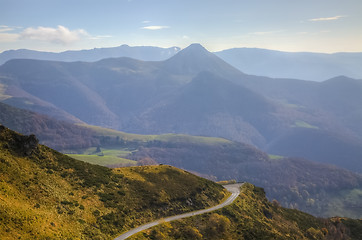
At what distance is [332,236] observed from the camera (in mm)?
119625

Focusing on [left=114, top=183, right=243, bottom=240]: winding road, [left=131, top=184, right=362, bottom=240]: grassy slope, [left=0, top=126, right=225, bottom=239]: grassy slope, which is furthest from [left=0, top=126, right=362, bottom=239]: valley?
[left=114, top=183, right=243, bottom=240]: winding road

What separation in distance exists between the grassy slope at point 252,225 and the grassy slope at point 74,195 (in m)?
7.05

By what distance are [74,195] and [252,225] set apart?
54.9 metres

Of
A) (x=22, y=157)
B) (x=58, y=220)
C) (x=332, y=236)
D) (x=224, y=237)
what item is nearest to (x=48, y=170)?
(x=22, y=157)

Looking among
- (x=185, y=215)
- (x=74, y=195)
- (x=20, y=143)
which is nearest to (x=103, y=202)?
(x=74, y=195)

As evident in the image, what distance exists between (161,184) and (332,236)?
243 ft

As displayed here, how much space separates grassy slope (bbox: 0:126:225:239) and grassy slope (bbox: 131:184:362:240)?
7.05 metres

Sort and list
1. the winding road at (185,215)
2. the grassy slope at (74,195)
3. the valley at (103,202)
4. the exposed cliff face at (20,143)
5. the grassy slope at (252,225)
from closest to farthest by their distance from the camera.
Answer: the grassy slope at (74,195) < the valley at (103,202) < the winding road at (185,215) < the exposed cliff face at (20,143) < the grassy slope at (252,225)

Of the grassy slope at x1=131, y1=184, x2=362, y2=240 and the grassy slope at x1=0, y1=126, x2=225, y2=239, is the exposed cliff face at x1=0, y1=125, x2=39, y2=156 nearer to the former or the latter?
the grassy slope at x1=0, y1=126, x2=225, y2=239

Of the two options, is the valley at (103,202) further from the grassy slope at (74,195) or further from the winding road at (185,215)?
the winding road at (185,215)

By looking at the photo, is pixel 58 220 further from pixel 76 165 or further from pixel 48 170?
pixel 76 165

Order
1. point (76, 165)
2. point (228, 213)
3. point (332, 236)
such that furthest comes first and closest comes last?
point (332, 236) → point (228, 213) → point (76, 165)

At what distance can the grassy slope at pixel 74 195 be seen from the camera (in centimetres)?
5375

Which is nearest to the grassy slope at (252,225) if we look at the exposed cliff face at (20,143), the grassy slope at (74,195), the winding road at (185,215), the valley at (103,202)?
the valley at (103,202)
